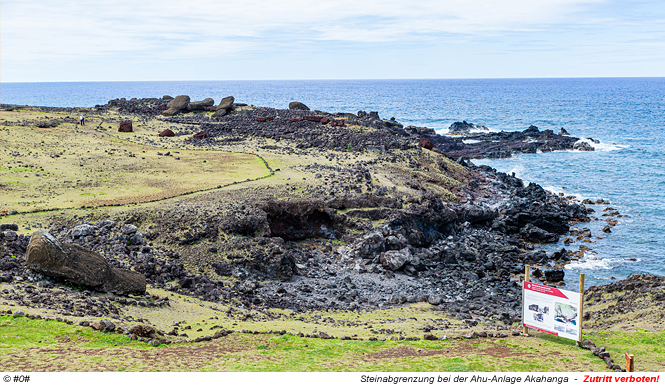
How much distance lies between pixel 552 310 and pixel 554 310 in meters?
0.06

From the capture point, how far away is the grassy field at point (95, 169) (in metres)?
30.4

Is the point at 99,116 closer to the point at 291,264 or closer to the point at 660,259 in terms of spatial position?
the point at 291,264

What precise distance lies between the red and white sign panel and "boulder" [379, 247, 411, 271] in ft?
A: 38.3

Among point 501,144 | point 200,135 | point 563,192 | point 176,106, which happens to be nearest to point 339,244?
point 563,192

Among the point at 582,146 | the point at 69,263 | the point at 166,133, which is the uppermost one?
the point at 166,133

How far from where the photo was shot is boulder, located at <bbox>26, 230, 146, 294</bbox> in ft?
55.8

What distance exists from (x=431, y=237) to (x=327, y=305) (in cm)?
1309

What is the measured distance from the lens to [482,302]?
2377 cm

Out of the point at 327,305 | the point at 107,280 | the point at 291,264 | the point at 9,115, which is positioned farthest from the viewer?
the point at 9,115

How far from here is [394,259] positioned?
27.4 meters

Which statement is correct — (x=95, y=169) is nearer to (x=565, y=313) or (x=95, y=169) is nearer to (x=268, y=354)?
(x=268, y=354)

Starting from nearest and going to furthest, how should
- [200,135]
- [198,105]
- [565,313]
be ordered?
1. [565,313]
2. [200,135]
3. [198,105]
